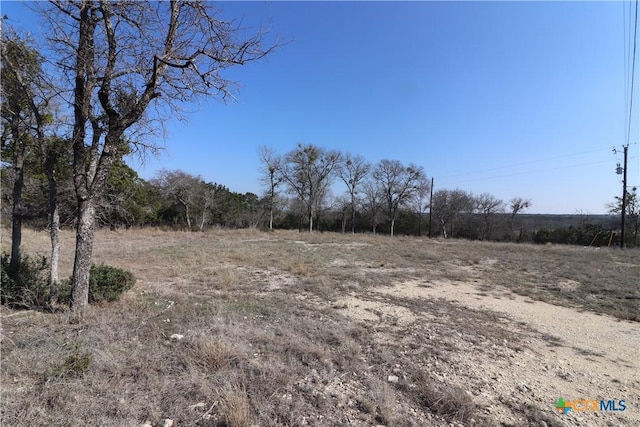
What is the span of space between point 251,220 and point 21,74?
34465 millimetres

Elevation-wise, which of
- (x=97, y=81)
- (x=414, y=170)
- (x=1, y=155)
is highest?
(x=414, y=170)

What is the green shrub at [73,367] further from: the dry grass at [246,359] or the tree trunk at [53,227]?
the tree trunk at [53,227]

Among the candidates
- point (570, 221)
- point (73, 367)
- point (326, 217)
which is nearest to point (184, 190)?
point (326, 217)

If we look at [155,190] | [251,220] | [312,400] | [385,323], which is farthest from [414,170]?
[312,400]

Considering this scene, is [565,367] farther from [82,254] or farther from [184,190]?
[184,190]

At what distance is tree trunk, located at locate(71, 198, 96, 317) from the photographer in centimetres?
427

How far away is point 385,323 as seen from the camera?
5.23 meters

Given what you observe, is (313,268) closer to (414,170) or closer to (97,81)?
(97,81)

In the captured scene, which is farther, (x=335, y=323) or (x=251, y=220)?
(x=251, y=220)

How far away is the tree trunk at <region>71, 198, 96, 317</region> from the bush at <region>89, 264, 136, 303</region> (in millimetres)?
579
